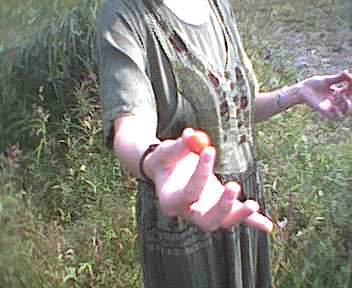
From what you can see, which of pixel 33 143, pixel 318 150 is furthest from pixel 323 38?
pixel 33 143

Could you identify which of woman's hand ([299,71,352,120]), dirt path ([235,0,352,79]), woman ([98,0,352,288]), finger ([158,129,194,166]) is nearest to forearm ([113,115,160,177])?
woman ([98,0,352,288])

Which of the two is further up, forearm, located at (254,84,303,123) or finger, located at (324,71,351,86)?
finger, located at (324,71,351,86)

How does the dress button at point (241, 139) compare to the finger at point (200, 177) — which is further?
the dress button at point (241, 139)

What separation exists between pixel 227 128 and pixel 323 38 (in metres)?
2.56

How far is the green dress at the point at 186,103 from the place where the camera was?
3.90 ft

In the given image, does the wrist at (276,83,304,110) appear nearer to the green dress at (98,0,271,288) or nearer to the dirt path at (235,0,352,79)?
the green dress at (98,0,271,288)

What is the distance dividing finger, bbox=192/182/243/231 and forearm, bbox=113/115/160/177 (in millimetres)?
178

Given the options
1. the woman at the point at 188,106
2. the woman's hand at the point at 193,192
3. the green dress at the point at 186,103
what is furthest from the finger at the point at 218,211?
the green dress at the point at 186,103

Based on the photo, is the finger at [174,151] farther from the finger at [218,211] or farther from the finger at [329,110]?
the finger at [329,110]

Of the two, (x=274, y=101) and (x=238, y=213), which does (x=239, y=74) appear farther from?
(x=238, y=213)

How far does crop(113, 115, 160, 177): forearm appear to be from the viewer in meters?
1.03

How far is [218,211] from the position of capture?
833mm

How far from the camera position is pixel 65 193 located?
8.45 feet

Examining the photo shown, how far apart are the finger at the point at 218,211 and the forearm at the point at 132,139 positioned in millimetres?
178
